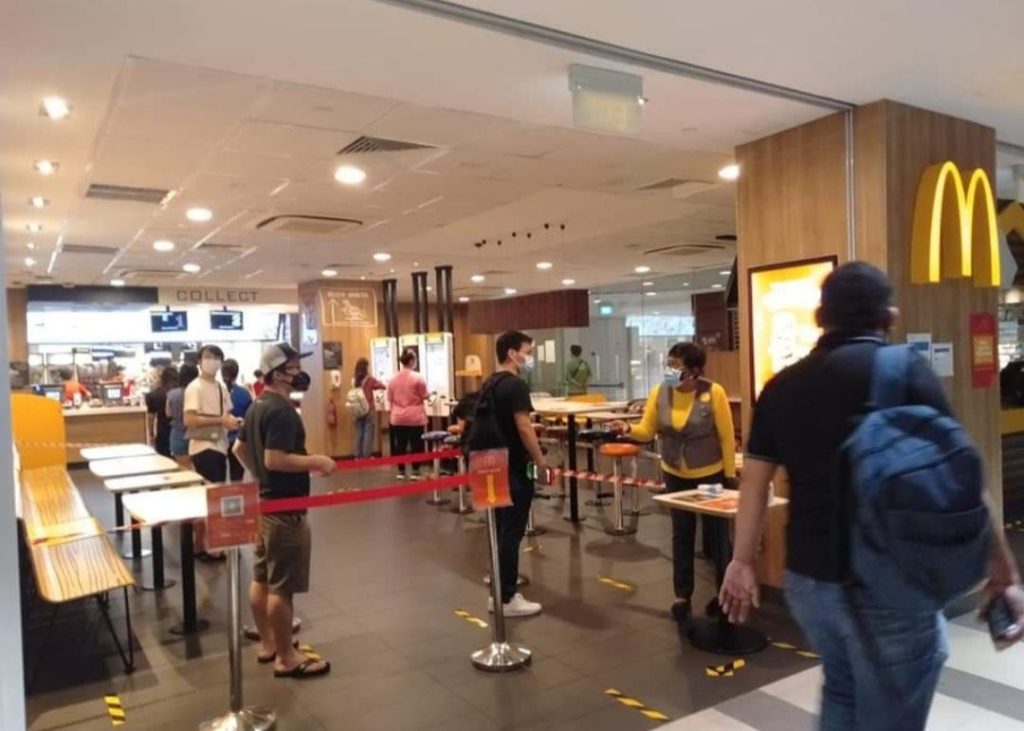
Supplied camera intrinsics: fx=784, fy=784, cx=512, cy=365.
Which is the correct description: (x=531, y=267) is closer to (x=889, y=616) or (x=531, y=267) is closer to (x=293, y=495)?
(x=293, y=495)

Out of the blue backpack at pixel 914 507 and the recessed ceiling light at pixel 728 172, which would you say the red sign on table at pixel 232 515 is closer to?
the blue backpack at pixel 914 507

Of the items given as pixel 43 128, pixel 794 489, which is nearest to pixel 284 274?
pixel 43 128

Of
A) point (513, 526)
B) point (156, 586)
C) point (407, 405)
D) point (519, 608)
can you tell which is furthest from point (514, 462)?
point (407, 405)

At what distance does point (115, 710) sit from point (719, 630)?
2.93 m

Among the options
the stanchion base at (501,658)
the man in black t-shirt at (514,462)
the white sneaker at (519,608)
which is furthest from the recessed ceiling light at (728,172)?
the stanchion base at (501,658)

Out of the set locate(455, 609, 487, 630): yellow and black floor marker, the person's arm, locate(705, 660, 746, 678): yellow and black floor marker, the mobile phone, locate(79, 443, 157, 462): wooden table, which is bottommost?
locate(455, 609, 487, 630): yellow and black floor marker

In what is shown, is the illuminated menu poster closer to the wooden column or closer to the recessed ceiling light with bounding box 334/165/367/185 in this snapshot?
the wooden column

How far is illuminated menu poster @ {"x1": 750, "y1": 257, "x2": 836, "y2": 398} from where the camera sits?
4469 mm

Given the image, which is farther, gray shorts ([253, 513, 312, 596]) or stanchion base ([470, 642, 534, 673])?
stanchion base ([470, 642, 534, 673])

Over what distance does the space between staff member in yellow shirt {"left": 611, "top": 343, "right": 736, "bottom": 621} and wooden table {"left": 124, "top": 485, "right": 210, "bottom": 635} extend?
99.6 inches

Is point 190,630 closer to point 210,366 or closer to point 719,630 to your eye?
point 210,366

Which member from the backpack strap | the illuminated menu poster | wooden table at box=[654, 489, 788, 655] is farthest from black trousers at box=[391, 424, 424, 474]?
the backpack strap

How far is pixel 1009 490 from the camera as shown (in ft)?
21.9

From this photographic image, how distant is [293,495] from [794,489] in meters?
2.53
